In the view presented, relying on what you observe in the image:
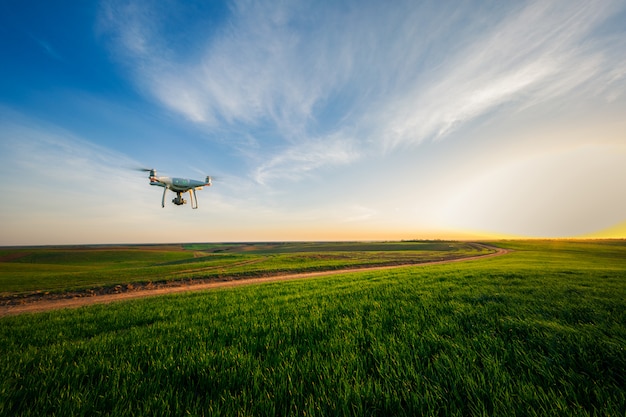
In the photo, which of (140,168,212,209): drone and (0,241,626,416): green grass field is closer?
(0,241,626,416): green grass field

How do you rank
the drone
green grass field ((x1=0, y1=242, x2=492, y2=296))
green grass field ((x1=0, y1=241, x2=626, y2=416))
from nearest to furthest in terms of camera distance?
green grass field ((x1=0, y1=241, x2=626, y2=416))
the drone
green grass field ((x1=0, y1=242, x2=492, y2=296))

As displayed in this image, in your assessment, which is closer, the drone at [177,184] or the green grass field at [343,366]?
the green grass field at [343,366]

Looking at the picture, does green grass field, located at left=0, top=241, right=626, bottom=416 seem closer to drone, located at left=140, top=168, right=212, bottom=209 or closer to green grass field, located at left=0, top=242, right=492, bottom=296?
drone, located at left=140, top=168, right=212, bottom=209

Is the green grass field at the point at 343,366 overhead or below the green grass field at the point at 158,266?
overhead

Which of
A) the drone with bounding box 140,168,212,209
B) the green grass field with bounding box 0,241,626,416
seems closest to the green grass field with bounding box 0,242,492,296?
the drone with bounding box 140,168,212,209

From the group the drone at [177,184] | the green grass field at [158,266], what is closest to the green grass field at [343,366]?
the drone at [177,184]

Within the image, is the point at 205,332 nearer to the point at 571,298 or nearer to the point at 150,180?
the point at 571,298

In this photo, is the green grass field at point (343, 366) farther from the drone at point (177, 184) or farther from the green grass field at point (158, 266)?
the green grass field at point (158, 266)

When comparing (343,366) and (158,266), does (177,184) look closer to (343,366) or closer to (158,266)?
(343,366)

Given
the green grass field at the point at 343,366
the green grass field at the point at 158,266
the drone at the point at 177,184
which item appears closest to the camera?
the green grass field at the point at 343,366

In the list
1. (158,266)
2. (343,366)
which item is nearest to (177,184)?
(343,366)

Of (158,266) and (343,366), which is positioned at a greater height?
(343,366)

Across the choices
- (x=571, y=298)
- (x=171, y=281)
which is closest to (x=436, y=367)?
(x=571, y=298)
